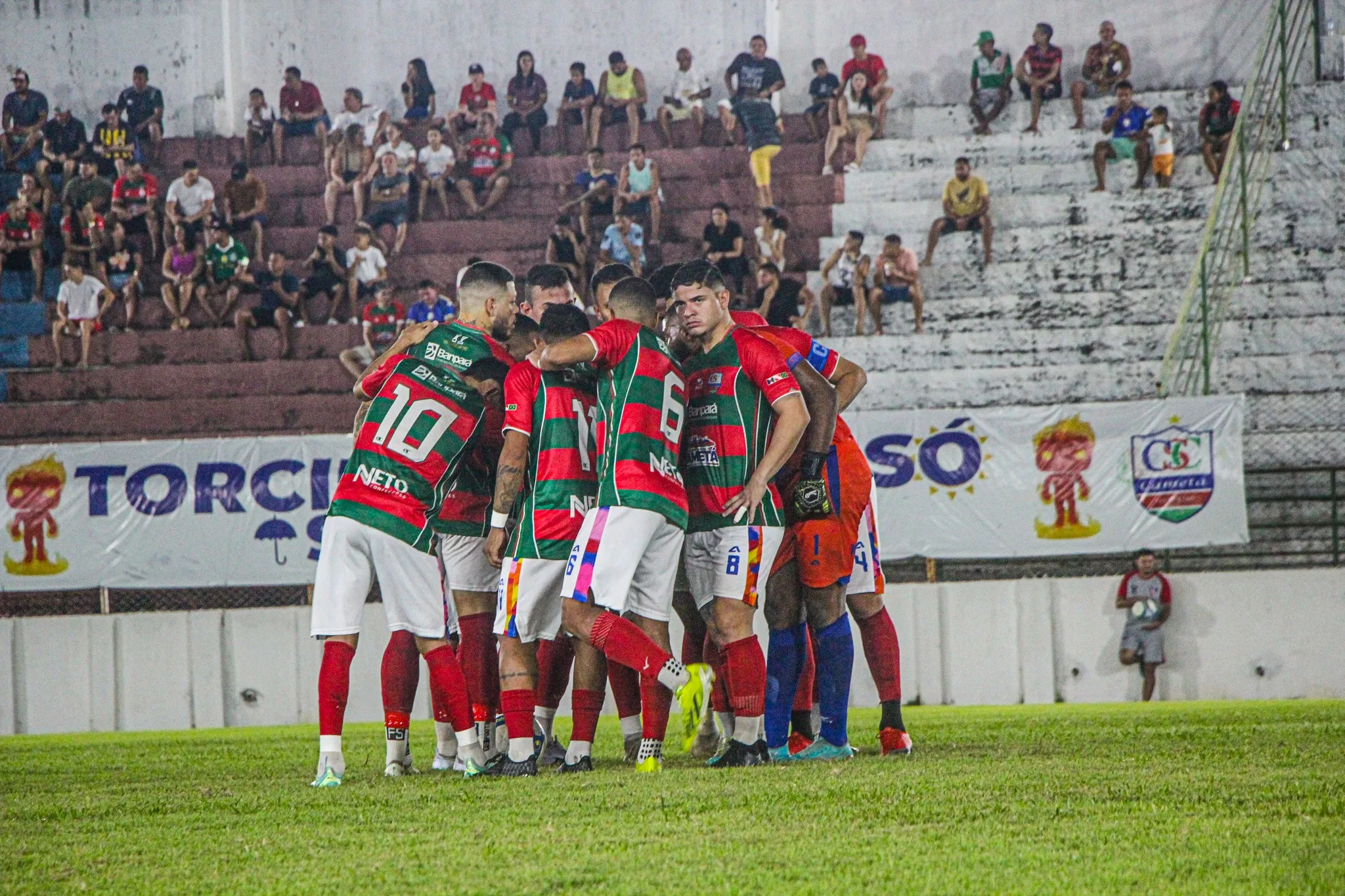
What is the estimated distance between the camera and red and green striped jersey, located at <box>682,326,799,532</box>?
7.02 m

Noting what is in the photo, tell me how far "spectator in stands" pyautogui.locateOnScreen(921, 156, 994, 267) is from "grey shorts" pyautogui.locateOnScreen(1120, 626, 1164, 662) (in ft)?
22.7

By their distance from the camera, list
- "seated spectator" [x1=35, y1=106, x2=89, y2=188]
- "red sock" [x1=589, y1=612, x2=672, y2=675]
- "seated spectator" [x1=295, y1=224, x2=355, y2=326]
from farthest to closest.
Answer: "seated spectator" [x1=35, y1=106, x2=89, y2=188]
"seated spectator" [x1=295, y1=224, x2=355, y2=326]
"red sock" [x1=589, y1=612, x2=672, y2=675]

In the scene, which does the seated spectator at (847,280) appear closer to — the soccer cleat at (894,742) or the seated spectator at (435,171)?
the seated spectator at (435,171)

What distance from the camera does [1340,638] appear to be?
44.5 ft

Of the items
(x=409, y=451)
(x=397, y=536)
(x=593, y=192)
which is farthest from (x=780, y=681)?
(x=593, y=192)

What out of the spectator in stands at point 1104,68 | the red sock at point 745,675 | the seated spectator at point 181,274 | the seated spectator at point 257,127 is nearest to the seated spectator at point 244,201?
the seated spectator at point 181,274

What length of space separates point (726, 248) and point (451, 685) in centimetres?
1251

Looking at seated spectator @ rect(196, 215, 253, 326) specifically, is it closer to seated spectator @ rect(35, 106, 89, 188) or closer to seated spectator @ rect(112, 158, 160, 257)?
seated spectator @ rect(112, 158, 160, 257)

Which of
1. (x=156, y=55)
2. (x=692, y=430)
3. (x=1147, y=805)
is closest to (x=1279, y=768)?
(x=1147, y=805)

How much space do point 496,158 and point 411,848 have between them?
59.3 ft

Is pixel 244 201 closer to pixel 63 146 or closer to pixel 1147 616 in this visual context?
pixel 63 146

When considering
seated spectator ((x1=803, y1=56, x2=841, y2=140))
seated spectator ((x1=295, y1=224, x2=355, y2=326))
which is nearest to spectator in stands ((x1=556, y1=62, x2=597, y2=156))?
seated spectator ((x1=803, y1=56, x2=841, y2=140))

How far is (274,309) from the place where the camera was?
64.0ft

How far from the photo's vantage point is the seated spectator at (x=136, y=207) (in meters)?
21.3
